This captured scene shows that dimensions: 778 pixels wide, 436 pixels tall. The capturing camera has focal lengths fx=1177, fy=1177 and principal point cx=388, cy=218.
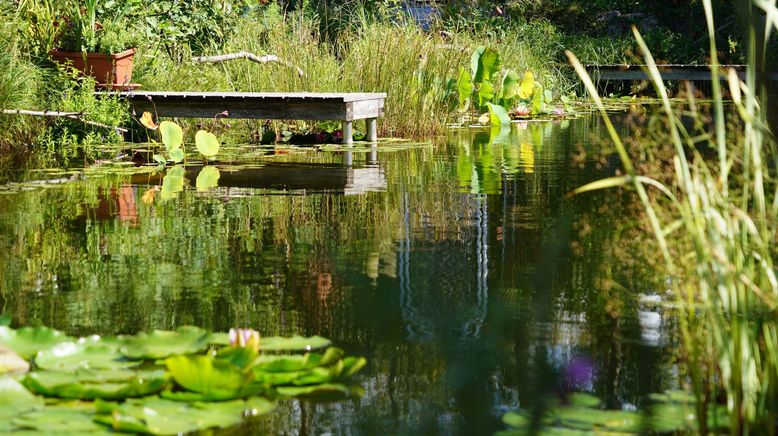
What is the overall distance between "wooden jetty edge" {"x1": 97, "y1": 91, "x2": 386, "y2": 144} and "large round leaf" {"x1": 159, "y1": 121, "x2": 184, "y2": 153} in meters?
1.07

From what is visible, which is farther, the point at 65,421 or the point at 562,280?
the point at 562,280

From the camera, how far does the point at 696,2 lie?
23031 mm

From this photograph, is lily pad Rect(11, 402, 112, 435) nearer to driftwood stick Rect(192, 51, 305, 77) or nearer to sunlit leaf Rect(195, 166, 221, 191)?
sunlit leaf Rect(195, 166, 221, 191)

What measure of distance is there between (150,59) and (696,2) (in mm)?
14359

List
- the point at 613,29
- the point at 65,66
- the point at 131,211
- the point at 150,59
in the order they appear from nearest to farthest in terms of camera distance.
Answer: the point at 131,211 < the point at 65,66 < the point at 150,59 < the point at 613,29

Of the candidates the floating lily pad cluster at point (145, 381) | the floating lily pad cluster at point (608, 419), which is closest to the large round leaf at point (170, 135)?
the floating lily pad cluster at point (145, 381)

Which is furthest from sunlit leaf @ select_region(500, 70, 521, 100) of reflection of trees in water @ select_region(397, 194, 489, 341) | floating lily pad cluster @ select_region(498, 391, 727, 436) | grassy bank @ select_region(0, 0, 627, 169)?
floating lily pad cluster @ select_region(498, 391, 727, 436)

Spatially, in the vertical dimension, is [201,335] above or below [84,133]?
below

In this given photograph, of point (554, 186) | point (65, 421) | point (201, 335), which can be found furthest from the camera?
point (554, 186)

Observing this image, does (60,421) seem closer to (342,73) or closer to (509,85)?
(342,73)

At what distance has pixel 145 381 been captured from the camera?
3.03m

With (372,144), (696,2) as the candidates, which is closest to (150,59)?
(372,144)

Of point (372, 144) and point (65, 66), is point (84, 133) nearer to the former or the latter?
point (65, 66)

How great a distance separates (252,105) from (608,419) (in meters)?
7.89
